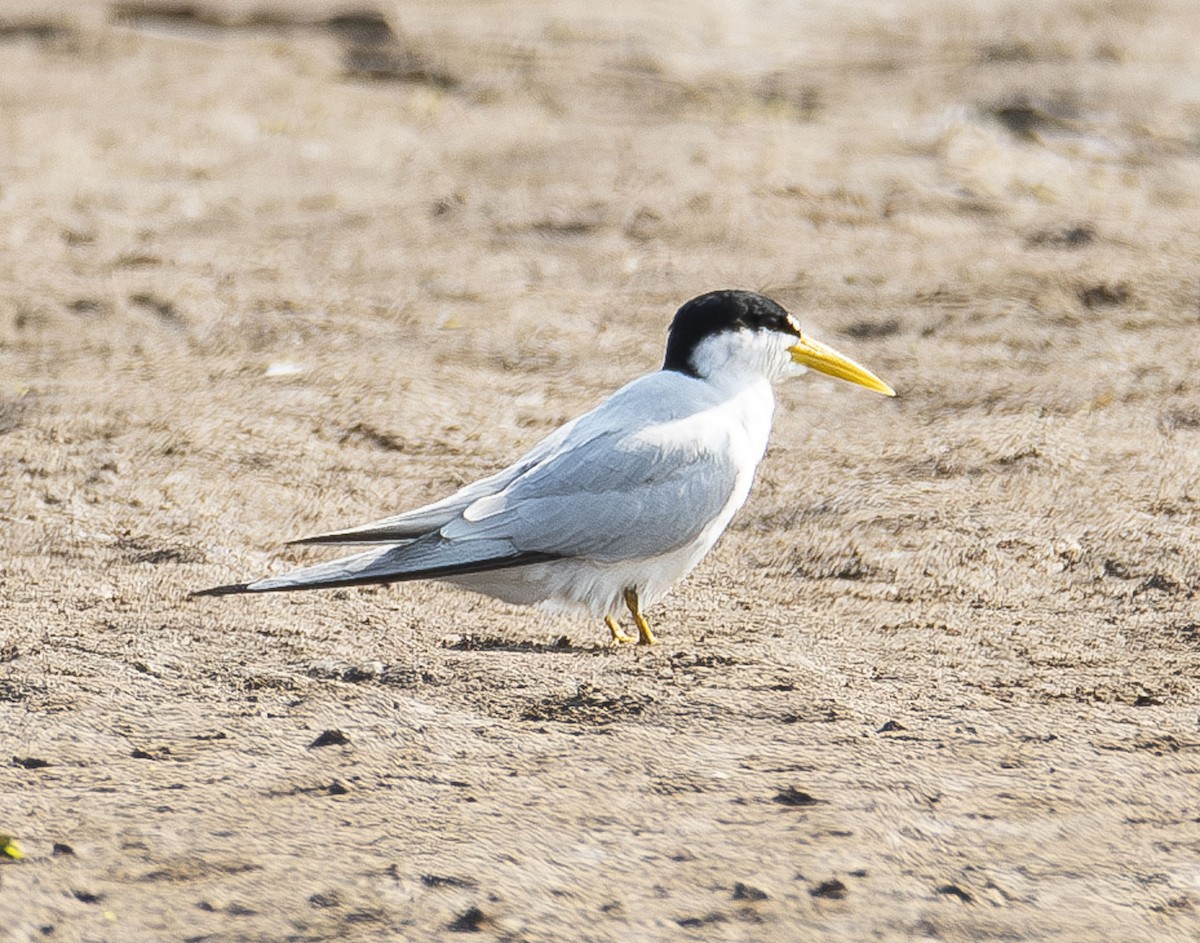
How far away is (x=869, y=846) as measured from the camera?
3.33 meters

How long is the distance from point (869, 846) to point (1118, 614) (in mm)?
1796

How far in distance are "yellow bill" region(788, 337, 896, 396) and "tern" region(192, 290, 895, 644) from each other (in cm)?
37

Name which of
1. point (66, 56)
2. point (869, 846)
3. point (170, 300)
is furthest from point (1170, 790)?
point (66, 56)

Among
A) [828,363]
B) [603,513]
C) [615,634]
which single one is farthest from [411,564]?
→ [828,363]

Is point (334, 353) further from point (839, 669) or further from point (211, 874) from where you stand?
point (211, 874)

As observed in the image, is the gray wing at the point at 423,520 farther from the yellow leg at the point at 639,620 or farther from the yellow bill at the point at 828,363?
the yellow bill at the point at 828,363

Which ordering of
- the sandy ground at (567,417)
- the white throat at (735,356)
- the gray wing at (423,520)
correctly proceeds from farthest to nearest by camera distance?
1. the white throat at (735,356)
2. the gray wing at (423,520)
3. the sandy ground at (567,417)

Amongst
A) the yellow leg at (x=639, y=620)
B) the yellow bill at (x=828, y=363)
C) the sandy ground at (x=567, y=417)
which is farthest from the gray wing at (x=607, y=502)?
the yellow bill at (x=828, y=363)

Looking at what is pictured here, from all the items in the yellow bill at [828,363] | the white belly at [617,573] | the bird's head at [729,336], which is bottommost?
the white belly at [617,573]

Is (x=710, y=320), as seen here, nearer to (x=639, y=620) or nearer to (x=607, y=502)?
(x=607, y=502)

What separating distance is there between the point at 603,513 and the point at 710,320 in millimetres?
737

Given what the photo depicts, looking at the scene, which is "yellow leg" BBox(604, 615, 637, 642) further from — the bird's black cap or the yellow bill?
the yellow bill

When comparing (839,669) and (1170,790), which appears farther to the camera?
(839,669)

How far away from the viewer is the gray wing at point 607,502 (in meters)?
4.68
